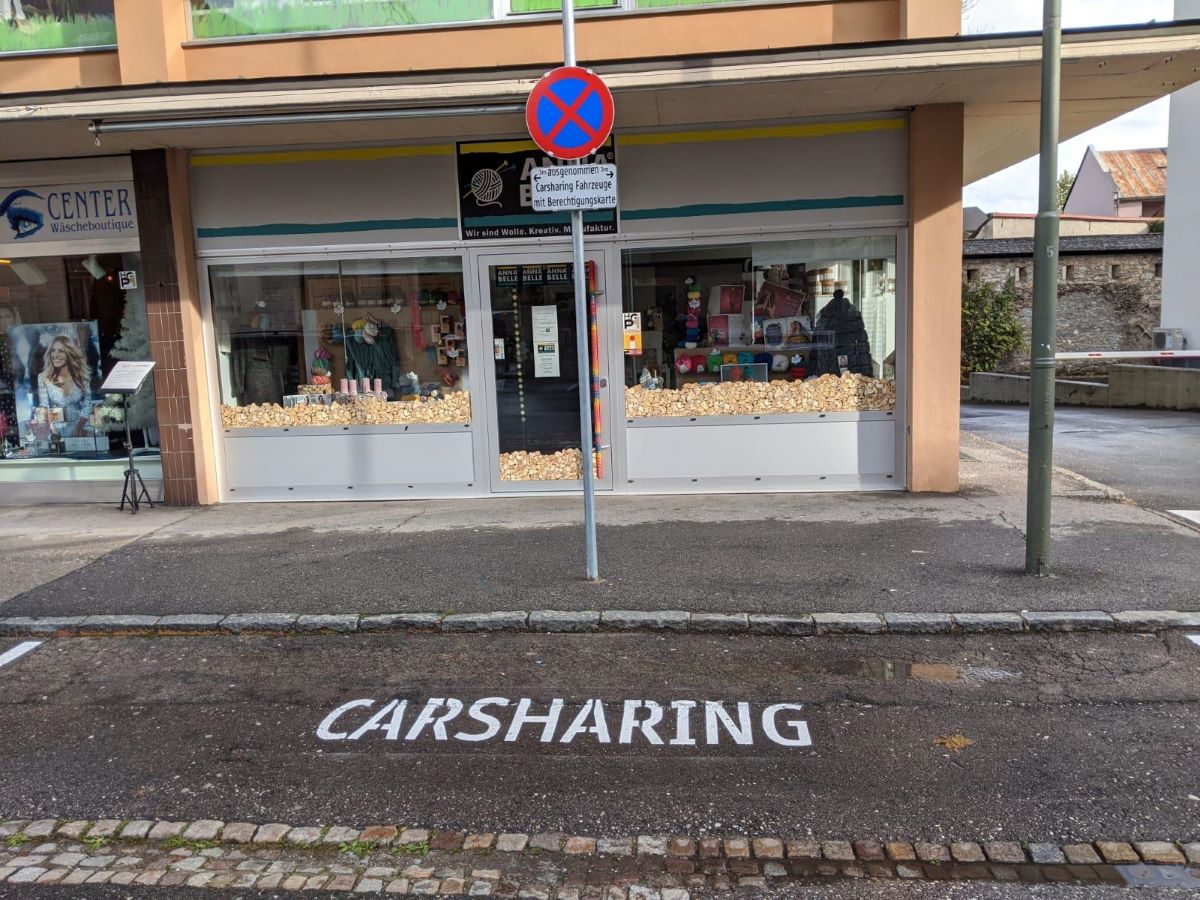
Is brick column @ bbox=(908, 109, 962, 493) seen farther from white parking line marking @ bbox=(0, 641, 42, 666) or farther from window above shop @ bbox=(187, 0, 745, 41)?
white parking line marking @ bbox=(0, 641, 42, 666)

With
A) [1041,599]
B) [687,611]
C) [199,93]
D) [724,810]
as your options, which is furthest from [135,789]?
[199,93]

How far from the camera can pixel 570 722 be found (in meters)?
4.32

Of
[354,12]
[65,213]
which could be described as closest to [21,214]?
[65,213]

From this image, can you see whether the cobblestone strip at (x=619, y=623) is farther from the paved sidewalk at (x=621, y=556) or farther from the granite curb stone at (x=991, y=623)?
the paved sidewalk at (x=621, y=556)

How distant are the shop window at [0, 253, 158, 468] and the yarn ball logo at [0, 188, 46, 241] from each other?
320 mm

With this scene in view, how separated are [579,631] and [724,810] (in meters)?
2.06

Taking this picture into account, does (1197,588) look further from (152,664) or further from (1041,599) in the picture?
(152,664)

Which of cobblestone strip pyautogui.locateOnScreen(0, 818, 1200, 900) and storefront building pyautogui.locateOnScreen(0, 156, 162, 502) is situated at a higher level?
storefront building pyautogui.locateOnScreen(0, 156, 162, 502)

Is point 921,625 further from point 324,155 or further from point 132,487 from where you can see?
point 132,487

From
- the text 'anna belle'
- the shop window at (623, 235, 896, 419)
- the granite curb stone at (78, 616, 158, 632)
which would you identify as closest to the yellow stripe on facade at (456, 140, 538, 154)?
the shop window at (623, 235, 896, 419)

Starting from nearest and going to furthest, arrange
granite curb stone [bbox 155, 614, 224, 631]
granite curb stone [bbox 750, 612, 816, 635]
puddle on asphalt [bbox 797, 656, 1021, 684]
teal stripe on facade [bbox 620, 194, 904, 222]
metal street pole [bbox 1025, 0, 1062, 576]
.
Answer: puddle on asphalt [bbox 797, 656, 1021, 684]
granite curb stone [bbox 750, 612, 816, 635]
metal street pole [bbox 1025, 0, 1062, 576]
granite curb stone [bbox 155, 614, 224, 631]
teal stripe on facade [bbox 620, 194, 904, 222]

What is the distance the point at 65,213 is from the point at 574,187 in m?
6.26

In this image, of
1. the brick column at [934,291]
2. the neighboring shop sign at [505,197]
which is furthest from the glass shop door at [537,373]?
the brick column at [934,291]

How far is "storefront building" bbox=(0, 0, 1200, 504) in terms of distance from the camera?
8.12 m
